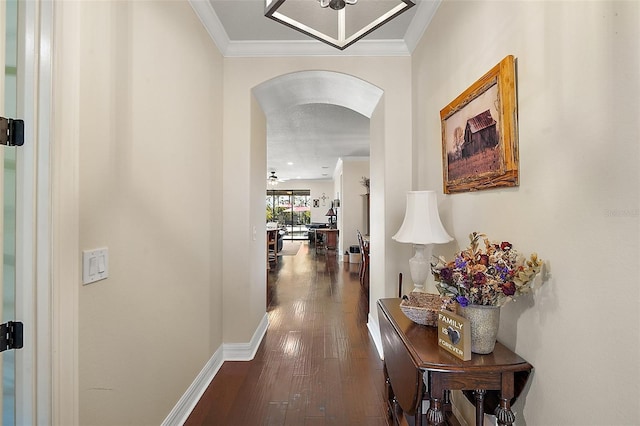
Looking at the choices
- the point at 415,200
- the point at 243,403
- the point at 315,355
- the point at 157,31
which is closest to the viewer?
the point at 157,31

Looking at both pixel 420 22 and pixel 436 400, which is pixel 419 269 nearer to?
pixel 436 400

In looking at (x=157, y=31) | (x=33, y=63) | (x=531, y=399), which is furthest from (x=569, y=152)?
(x=157, y=31)

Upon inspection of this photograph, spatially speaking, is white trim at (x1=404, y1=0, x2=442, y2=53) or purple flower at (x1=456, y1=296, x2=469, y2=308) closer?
purple flower at (x1=456, y1=296, x2=469, y2=308)

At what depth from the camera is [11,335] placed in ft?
2.89

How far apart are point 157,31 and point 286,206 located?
12.3 m

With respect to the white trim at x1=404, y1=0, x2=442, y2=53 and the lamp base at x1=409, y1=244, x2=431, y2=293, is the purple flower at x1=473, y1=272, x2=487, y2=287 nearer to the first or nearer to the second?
the lamp base at x1=409, y1=244, x2=431, y2=293

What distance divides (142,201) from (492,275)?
62.6 inches

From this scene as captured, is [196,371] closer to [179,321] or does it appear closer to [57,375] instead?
[179,321]

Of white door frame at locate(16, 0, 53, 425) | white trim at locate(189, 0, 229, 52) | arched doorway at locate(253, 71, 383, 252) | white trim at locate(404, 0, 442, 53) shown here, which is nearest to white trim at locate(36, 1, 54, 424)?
white door frame at locate(16, 0, 53, 425)

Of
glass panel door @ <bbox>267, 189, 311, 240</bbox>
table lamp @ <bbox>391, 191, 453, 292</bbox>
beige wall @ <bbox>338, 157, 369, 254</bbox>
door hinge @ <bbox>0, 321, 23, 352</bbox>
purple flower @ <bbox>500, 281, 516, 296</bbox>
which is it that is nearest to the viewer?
door hinge @ <bbox>0, 321, 23, 352</bbox>

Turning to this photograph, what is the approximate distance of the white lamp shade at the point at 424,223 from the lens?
166 centimetres

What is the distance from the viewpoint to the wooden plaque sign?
1.08 meters

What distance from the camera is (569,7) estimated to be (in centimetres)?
93

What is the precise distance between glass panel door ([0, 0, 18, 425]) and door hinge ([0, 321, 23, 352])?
0.02 m
